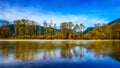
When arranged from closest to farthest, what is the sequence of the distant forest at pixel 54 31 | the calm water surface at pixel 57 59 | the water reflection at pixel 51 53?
1. the calm water surface at pixel 57 59
2. the water reflection at pixel 51 53
3. the distant forest at pixel 54 31

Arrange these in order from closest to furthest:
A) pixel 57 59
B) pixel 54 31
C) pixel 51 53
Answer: pixel 57 59, pixel 51 53, pixel 54 31

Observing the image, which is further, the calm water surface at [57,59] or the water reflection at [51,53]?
the water reflection at [51,53]

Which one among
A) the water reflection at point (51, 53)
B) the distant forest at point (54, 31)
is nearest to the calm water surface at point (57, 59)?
the water reflection at point (51, 53)

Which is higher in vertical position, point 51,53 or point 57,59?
point 51,53

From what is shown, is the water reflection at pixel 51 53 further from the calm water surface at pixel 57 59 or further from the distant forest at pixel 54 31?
the distant forest at pixel 54 31

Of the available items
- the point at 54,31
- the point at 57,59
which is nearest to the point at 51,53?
the point at 57,59

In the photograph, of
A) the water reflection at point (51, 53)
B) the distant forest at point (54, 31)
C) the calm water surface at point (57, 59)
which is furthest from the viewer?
the distant forest at point (54, 31)

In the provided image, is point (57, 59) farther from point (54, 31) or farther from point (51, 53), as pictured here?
point (54, 31)

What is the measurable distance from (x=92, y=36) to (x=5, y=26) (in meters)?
52.4

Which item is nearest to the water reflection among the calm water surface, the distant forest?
the calm water surface

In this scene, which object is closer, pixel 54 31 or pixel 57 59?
pixel 57 59

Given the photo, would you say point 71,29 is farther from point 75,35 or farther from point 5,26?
point 5,26

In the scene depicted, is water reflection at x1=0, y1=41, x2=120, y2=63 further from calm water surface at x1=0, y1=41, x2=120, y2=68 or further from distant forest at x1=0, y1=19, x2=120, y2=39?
distant forest at x1=0, y1=19, x2=120, y2=39

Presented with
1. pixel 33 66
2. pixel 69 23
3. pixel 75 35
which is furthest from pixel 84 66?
pixel 69 23
